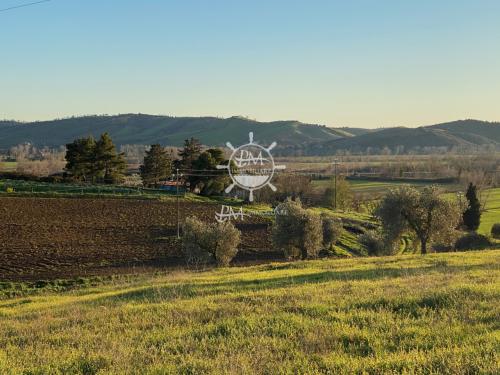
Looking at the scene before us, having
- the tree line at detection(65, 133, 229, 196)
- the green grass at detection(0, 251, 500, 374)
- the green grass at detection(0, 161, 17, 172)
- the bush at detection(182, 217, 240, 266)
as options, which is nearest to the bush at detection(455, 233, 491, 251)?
the bush at detection(182, 217, 240, 266)

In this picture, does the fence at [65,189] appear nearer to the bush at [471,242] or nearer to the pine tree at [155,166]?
the pine tree at [155,166]

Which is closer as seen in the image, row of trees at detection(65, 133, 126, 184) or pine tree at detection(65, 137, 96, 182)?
pine tree at detection(65, 137, 96, 182)

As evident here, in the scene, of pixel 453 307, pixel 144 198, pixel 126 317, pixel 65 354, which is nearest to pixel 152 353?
pixel 65 354

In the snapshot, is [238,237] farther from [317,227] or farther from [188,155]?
[188,155]

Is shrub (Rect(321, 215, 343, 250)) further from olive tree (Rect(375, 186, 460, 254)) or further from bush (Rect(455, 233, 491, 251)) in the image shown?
bush (Rect(455, 233, 491, 251))

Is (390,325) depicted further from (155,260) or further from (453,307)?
(155,260)

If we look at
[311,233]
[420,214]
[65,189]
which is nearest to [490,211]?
[420,214]
